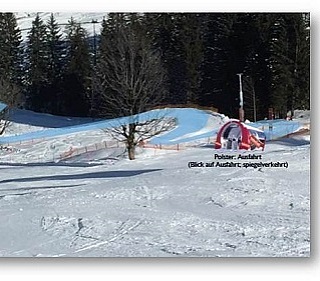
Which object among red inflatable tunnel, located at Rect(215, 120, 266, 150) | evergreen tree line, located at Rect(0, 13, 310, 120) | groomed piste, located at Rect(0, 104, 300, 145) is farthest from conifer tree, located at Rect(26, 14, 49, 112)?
red inflatable tunnel, located at Rect(215, 120, 266, 150)

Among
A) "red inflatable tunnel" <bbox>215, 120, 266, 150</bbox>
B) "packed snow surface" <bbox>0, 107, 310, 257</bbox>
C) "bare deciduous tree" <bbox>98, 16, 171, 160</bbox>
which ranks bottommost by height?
"packed snow surface" <bbox>0, 107, 310, 257</bbox>

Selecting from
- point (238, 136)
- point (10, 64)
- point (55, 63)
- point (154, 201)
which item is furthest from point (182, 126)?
point (10, 64)

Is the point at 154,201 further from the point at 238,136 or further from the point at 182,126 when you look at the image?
the point at 238,136

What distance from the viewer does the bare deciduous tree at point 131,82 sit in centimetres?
479

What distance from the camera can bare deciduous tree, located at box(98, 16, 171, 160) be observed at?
15.7ft

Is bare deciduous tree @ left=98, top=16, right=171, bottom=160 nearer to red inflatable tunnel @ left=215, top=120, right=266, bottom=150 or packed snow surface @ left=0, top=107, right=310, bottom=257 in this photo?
packed snow surface @ left=0, top=107, right=310, bottom=257

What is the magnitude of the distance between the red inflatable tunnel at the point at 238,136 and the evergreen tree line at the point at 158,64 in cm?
6

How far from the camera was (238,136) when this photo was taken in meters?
4.80

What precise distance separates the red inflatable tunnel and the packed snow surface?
4 cm

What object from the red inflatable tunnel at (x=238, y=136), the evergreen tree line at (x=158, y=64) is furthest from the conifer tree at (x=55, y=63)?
the red inflatable tunnel at (x=238, y=136)

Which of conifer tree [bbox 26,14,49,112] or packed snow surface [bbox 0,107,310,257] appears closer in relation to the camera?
packed snow surface [bbox 0,107,310,257]

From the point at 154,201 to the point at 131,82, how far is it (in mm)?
561

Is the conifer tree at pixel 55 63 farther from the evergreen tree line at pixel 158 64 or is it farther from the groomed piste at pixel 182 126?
the groomed piste at pixel 182 126
